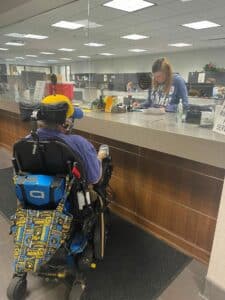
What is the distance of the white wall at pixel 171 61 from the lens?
4682mm

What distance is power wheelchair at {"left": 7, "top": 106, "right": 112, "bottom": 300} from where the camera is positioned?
1169mm

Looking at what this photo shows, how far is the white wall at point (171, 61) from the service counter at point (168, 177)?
4.97 ft

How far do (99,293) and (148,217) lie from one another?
2.66ft

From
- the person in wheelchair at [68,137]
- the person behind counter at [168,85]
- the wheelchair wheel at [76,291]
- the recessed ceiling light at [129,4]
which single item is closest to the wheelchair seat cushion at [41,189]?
the person in wheelchair at [68,137]

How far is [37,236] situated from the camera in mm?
1171

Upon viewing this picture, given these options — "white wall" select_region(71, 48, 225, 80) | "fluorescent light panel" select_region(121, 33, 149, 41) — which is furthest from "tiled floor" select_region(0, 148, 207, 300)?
"fluorescent light panel" select_region(121, 33, 149, 41)

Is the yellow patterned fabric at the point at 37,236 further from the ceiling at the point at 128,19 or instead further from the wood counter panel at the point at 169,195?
the ceiling at the point at 128,19

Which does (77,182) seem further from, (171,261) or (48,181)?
(171,261)

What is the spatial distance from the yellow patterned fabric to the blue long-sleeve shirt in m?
1.50

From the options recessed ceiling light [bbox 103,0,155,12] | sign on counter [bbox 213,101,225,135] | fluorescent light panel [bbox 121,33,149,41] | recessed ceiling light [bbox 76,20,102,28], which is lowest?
sign on counter [bbox 213,101,225,135]

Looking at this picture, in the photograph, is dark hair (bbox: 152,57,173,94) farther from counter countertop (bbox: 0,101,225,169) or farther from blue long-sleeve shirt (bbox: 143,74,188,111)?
counter countertop (bbox: 0,101,225,169)

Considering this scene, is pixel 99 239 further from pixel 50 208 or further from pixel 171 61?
pixel 171 61

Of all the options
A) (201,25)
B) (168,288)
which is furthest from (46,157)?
(201,25)

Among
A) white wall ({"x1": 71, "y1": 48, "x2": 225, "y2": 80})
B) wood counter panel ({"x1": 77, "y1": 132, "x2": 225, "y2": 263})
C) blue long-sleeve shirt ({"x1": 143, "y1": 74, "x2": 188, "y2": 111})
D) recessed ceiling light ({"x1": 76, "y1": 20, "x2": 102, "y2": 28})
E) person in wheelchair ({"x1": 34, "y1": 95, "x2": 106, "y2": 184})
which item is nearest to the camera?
person in wheelchair ({"x1": 34, "y1": 95, "x2": 106, "y2": 184})
